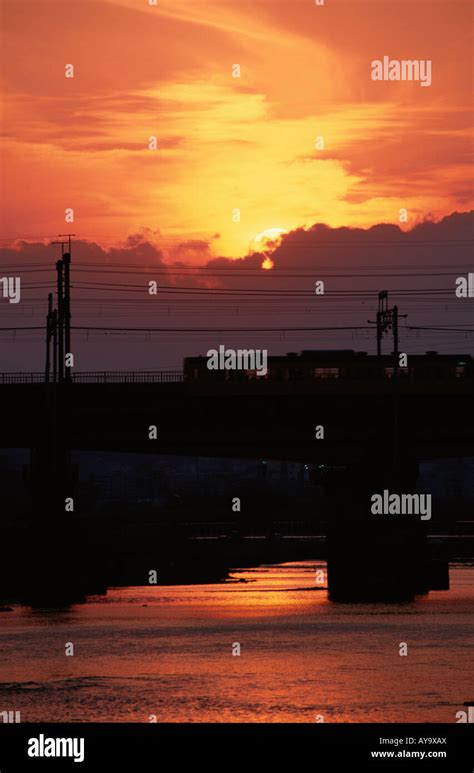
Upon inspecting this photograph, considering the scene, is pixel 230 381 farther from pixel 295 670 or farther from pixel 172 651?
pixel 295 670

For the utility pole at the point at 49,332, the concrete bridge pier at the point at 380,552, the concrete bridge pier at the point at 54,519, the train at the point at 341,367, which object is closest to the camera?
the concrete bridge pier at the point at 54,519

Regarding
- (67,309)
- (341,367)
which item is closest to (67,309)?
(67,309)

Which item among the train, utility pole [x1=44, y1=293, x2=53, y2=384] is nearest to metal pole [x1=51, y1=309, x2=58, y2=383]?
utility pole [x1=44, y1=293, x2=53, y2=384]

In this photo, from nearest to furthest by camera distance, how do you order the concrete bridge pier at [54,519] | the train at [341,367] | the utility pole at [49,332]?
the concrete bridge pier at [54,519] → the utility pole at [49,332] → the train at [341,367]

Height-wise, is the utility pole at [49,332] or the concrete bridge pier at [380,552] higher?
the utility pole at [49,332]

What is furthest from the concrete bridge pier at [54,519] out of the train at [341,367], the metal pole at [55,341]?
the train at [341,367]

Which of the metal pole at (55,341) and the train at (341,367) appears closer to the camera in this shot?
the metal pole at (55,341)

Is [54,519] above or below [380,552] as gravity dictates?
above

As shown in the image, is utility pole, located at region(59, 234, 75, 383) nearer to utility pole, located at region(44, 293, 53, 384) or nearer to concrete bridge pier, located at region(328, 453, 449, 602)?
utility pole, located at region(44, 293, 53, 384)

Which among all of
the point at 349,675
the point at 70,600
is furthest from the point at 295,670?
the point at 70,600

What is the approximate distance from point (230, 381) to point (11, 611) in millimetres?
29201

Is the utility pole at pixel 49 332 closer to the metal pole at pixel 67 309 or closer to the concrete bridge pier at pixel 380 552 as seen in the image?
the metal pole at pixel 67 309

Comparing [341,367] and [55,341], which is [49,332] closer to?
[55,341]

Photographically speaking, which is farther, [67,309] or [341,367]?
[341,367]
